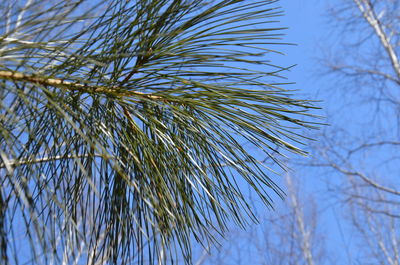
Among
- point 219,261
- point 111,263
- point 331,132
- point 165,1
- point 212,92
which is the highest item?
point 331,132

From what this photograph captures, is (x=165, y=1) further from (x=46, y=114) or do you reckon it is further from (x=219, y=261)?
(x=219, y=261)

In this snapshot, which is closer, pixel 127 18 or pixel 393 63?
pixel 127 18

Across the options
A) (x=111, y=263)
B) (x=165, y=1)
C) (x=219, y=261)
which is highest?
(x=219, y=261)

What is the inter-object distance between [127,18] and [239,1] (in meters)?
0.14

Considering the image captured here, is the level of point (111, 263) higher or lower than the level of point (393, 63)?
lower

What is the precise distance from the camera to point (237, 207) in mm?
682

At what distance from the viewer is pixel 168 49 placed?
0.64 m

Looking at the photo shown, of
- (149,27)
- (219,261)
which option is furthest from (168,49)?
(219,261)

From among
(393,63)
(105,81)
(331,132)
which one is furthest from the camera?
(331,132)

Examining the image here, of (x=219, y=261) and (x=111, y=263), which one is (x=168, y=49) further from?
(x=219, y=261)

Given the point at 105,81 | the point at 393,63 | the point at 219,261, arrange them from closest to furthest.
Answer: the point at 105,81 → the point at 393,63 → the point at 219,261

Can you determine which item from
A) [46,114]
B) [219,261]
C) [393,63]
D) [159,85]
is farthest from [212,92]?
[219,261]

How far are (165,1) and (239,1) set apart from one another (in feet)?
0.32

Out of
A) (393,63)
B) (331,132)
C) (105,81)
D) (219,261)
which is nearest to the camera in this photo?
(105,81)
